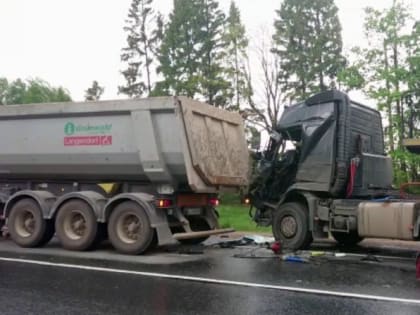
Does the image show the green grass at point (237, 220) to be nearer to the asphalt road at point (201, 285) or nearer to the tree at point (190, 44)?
the asphalt road at point (201, 285)

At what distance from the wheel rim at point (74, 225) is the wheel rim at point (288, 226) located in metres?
3.82

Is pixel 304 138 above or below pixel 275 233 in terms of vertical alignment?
above

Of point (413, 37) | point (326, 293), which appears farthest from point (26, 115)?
point (413, 37)

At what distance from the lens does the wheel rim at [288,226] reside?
35.5 ft

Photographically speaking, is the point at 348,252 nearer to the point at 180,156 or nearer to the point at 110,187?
the point at 180,156

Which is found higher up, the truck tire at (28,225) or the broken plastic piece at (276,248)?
the truck tire at (28,225)

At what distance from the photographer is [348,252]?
1065 centimetres

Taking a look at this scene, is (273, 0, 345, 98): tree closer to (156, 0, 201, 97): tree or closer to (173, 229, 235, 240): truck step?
(156, 0, 201, 97): tree

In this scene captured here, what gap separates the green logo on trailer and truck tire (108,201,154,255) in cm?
184

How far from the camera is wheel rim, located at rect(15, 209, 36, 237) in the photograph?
11.4 meters

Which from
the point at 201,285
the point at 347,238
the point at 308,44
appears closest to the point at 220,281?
the point at 201,285

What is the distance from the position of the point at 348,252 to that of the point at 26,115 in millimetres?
6976

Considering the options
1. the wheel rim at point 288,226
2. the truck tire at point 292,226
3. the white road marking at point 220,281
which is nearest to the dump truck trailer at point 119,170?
the truck tire at point 292,226

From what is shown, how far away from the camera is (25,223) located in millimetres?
11570
